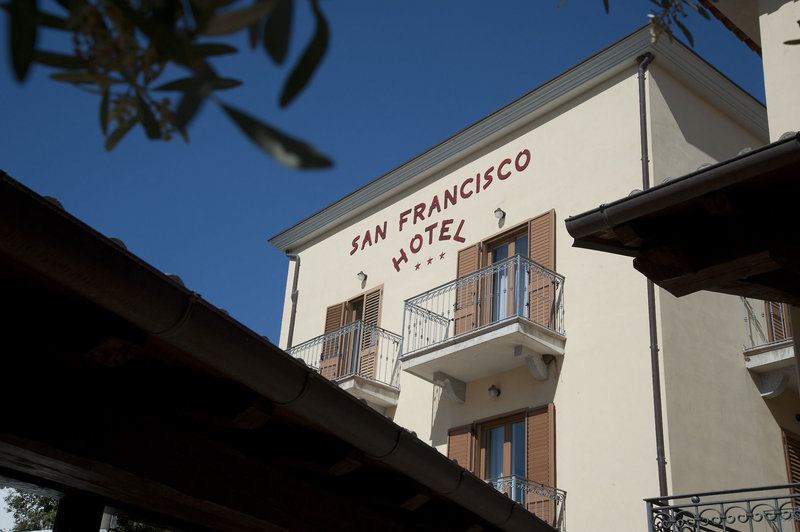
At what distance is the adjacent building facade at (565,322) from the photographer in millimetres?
12672

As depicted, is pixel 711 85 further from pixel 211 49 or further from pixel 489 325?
pixel 211 49

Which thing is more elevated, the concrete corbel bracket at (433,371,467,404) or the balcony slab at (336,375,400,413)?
the balcony slab at (336,375,400,413)

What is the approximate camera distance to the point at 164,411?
13.9 ft

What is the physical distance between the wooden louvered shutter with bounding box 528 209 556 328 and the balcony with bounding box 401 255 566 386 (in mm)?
16

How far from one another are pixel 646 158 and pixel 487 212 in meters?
3.22

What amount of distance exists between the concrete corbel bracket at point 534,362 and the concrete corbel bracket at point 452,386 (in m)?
1.50

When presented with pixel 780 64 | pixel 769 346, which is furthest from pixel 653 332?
pixel 780 64

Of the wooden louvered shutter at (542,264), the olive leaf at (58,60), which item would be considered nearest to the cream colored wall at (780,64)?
the wooden louvered shutter at (542,264)

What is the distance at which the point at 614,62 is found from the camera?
48.9 feet

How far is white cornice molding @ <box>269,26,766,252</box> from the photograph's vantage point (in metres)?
14.8

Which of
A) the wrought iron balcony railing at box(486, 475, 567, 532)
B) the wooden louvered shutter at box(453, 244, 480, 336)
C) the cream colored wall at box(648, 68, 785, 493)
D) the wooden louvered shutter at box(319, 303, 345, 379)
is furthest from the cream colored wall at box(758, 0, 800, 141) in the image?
the wooden louvered shutter at box(319, 303, 345, 379)

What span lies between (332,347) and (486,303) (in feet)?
14.1

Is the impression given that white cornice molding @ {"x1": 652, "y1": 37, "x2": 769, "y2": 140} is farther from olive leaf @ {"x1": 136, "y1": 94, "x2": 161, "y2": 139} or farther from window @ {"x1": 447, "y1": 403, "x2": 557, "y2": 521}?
olive leaf @ {"x1": 136, "y1": 94, "x2": 161, "y2": 139}

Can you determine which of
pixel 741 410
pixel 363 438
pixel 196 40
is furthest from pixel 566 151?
pixel 196 40
